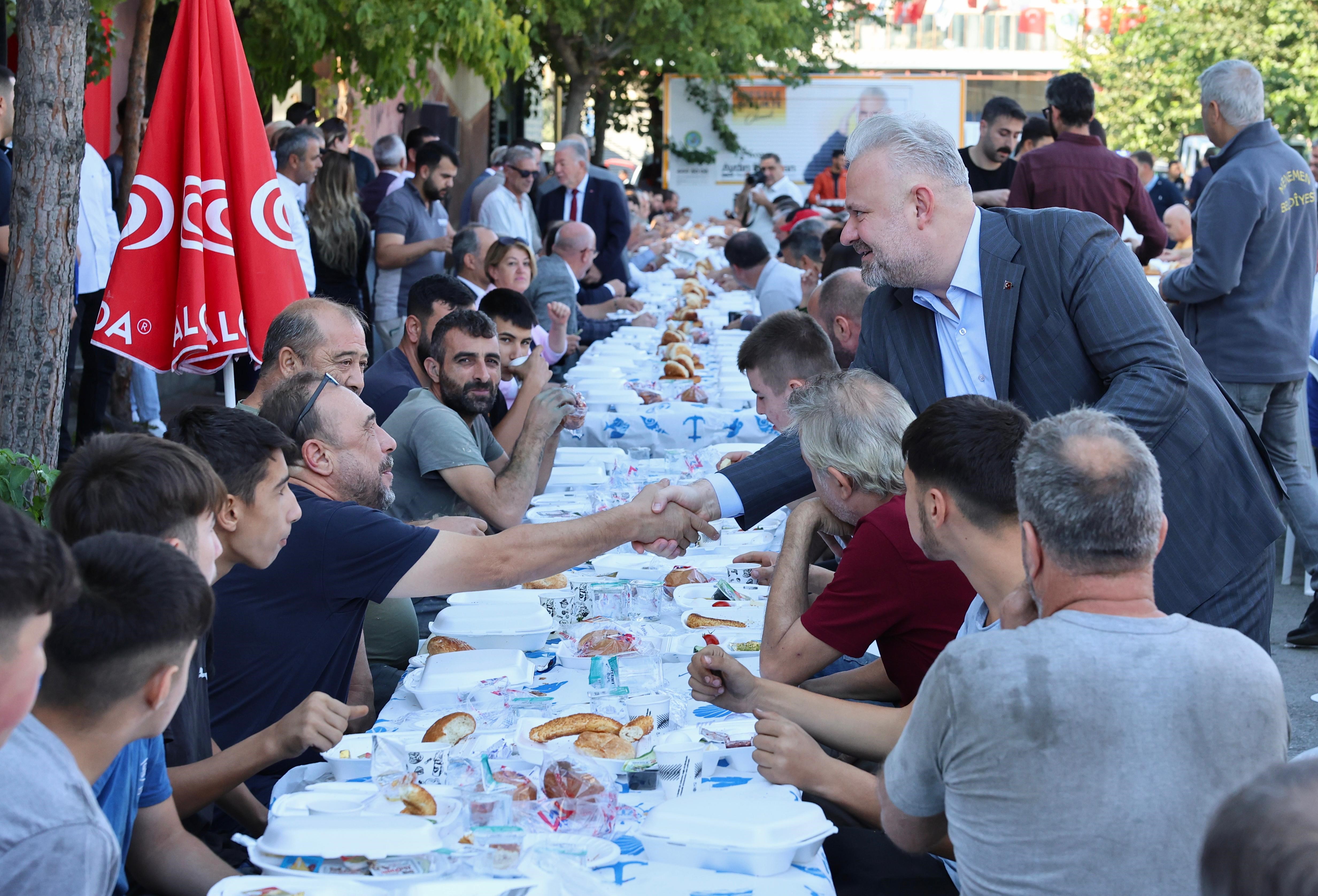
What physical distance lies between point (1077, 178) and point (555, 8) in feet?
44.6

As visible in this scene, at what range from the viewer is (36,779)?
5.04ft

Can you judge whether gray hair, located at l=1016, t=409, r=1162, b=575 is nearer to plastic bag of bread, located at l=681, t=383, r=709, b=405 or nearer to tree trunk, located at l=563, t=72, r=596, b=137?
plastic bag of bread, located at l=681, t=383, r=709, b=405

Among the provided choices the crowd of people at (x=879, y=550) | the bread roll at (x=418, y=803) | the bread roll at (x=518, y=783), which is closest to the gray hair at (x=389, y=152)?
the crowd of people at (x=879, y=550)

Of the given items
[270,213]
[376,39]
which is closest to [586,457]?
[270,213]

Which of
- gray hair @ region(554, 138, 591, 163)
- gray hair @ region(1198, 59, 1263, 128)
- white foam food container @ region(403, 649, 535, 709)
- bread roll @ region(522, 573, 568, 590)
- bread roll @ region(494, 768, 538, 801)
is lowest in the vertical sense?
bread roll @ region(522, 573, 568, 590)

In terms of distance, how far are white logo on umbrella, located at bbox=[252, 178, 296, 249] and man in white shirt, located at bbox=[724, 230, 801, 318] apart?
3059mm

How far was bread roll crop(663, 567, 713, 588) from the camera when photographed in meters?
3.50

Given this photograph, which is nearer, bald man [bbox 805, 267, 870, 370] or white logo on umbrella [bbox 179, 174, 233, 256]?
white logo on umbrella [bbox 179, 174, 233, 256]

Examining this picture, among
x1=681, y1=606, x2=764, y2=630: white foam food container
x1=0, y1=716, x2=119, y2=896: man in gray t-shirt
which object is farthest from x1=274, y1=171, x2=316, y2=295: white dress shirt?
x1=0, y1=716, x2=119, y2=896: man in gray t-shirt

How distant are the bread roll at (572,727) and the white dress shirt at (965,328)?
1190 mm

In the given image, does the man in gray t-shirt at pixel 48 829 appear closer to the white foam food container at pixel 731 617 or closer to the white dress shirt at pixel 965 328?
the white foam food container at pixel 731 617

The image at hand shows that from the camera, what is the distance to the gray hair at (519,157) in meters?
9.48

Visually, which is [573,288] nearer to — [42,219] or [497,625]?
[42,219]

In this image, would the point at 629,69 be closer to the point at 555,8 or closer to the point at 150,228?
the point at 555,8
